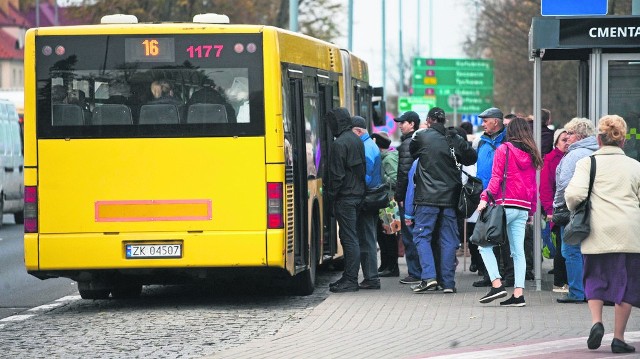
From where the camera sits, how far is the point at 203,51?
13.8 meters

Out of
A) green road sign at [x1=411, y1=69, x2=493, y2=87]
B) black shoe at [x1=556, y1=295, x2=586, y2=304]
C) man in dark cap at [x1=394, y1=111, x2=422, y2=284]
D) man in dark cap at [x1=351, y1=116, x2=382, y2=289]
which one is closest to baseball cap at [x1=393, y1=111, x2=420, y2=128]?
man in dark cap at [x1=394, y1=111, x2=422, y2=284]

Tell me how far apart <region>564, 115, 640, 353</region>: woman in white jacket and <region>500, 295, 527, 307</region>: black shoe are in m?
3.00

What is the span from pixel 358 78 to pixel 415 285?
514 centimetres

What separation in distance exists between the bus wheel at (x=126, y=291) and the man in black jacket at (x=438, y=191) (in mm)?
2848

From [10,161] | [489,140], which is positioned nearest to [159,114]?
[489,140]

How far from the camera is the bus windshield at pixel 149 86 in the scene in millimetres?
13664

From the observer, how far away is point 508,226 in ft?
45.0

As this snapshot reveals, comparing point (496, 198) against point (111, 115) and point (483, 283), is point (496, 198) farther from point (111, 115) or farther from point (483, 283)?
point (111, 115)

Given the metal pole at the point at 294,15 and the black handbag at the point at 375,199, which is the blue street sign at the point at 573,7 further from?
the metal pole at the point at 294,15

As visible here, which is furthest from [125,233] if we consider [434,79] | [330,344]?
[434,79]

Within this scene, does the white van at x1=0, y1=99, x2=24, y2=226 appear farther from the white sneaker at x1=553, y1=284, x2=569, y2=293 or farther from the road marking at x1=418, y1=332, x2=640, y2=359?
the road marking at x1=418, y1=332, x2=640, y2=359

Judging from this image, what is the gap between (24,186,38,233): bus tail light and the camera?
1362 cm

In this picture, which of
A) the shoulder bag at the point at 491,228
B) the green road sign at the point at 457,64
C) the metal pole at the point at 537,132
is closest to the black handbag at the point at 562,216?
the shoulder bag at the point at 491,228

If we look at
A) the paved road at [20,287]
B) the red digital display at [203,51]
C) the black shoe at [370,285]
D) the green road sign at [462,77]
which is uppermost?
the green road sign at [462,77]
